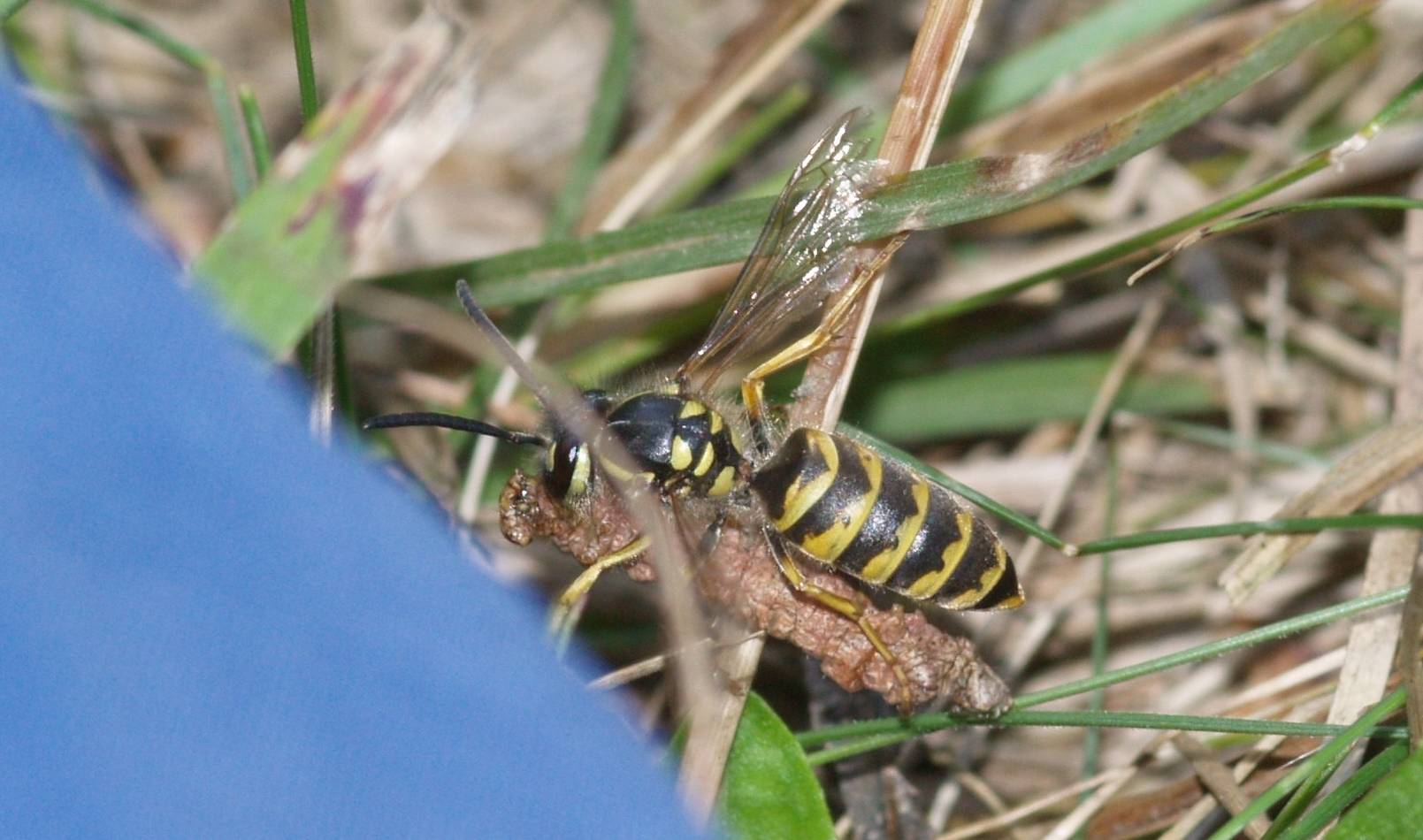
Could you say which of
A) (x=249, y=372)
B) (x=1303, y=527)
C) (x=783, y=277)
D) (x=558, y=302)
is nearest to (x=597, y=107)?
Result: (x=558, y=302)

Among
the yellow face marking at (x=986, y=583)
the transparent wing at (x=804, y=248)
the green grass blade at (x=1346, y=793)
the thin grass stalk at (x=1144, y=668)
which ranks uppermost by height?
the transparent wing at (x=804, y=248)

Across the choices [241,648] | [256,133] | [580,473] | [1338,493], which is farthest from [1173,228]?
[241,648]

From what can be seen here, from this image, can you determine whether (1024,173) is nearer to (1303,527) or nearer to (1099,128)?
(1099,128)

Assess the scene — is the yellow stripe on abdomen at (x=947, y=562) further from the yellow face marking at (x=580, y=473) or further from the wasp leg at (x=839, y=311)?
the yellow face marking at (x=580, y=473)

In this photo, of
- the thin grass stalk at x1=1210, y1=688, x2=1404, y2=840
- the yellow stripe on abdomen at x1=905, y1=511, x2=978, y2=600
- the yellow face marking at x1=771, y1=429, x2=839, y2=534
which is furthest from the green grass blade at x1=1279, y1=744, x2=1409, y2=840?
the yellow face marking at x1=771, y1=429, x2=839, y2=534

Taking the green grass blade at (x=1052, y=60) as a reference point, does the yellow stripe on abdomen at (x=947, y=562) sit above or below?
below

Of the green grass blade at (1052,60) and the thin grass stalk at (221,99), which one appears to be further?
the green grass blade at (1052,60)

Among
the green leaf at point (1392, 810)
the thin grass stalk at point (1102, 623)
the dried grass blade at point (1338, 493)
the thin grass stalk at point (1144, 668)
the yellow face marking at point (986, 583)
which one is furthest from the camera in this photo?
the thin grass stalk at point (1102, 623)

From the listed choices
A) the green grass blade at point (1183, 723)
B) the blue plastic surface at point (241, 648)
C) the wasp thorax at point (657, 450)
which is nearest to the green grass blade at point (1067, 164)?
the wasp thorax at point (657, 450)
